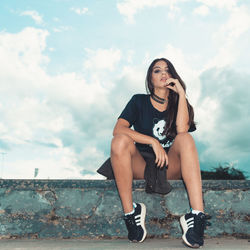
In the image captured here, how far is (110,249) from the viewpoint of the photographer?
1960 mm

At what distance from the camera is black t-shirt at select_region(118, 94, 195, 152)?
8.63ft

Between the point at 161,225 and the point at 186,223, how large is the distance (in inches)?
18.6

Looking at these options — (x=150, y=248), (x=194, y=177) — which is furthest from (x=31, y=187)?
(x=194, y=177)

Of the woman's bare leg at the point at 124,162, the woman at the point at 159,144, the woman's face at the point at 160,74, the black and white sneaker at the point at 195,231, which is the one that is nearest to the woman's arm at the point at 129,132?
the woman at the point at 159,144

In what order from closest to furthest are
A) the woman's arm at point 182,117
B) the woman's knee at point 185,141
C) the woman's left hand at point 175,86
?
the woman's knee at point 185,141 → the woman's arm at point 182,117 → the woman's left hand at point 175,86

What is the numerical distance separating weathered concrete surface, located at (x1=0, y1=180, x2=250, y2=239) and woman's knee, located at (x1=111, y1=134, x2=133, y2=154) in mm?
484

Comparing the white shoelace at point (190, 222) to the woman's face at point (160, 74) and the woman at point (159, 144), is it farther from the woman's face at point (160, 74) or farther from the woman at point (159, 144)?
the woman's face at point (160, 74)

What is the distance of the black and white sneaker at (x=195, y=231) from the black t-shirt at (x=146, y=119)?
0.69 m

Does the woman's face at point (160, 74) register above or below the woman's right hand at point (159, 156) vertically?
above

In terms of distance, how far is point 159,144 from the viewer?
89.8 inches

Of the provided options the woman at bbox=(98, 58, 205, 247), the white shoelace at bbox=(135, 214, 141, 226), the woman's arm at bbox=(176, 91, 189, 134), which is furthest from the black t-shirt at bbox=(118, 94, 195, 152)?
the white shoelace at bbox=(135, 214, 141, 226)

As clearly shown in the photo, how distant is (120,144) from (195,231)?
29.8 inches

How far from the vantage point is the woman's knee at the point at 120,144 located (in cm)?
218

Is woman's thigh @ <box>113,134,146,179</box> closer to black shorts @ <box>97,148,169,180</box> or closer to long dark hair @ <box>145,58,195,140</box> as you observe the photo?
black shorts @ <box>97,148,169,180</box>
